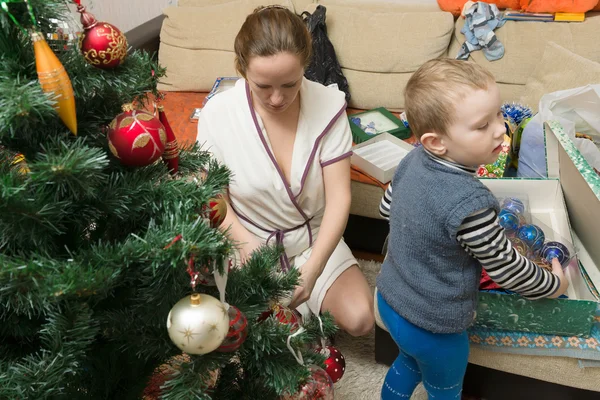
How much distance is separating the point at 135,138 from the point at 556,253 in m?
1.14

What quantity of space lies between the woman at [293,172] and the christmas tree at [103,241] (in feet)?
1.72

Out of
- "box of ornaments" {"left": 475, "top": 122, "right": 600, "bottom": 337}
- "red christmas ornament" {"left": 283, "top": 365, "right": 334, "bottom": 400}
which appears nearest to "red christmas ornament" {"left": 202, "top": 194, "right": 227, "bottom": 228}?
"red christmas ornament" {"left": 283, "top": 365, "right": 334, "bottom": 400}

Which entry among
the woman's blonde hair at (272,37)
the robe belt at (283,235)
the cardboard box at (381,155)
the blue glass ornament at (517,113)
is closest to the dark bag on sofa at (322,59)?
the cardboard box at (381,155)

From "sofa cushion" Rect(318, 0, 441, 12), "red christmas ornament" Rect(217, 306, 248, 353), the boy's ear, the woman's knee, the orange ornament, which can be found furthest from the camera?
"sofa cushion" Rect(318, 0, 441, 12)

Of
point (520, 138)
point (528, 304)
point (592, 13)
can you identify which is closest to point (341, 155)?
point (528, 304)

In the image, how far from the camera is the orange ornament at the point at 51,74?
2.23ft

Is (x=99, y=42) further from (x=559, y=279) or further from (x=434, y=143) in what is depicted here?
(x=559, y=279)

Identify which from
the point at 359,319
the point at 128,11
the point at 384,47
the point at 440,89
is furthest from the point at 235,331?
the point at 128,11

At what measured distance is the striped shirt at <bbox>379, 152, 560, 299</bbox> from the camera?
1116 millimetres

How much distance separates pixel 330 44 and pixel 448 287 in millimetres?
1589

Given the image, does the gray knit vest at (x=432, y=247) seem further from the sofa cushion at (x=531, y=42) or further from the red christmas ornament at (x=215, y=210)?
the sofa cushion at (x=531, y=42)

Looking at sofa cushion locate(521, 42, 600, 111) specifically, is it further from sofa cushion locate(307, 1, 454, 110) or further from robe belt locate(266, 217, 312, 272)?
robe belt locate(266, 217, 312, 272)

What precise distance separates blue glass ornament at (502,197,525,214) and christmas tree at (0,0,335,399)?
0.84m

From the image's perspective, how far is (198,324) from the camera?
75 centimetres
